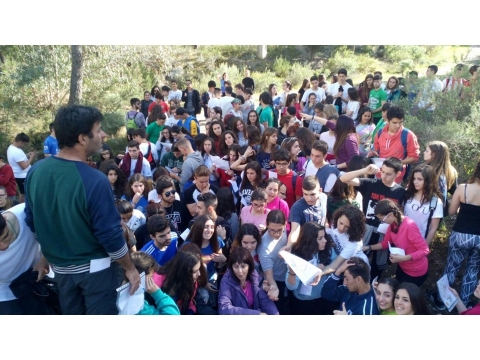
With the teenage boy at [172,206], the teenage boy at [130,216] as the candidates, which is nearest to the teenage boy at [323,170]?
the teenage boy at [172,206]

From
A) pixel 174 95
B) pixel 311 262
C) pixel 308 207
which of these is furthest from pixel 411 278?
pixel 174 95

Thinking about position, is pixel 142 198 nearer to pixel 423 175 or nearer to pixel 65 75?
pixel 423 175

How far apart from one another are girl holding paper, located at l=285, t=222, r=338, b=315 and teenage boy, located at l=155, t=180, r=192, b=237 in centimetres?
147

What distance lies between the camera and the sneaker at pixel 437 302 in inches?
177

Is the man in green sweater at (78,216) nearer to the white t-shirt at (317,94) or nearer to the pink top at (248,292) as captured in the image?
the pink top at (248,292)

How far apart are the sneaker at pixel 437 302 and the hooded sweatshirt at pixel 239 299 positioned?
6.21 feet

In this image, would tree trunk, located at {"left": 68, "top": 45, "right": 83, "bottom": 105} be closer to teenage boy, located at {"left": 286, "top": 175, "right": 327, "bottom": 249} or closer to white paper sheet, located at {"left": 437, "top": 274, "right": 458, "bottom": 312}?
teenage boy, located at {"left": 286, "top": 175, "right": 327, "bottom": 249}

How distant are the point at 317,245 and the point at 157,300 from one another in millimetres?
1568

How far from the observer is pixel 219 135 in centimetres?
729

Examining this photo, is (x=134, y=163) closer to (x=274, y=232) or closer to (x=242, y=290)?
(x=274, y=232)

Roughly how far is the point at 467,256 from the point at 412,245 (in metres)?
0.74

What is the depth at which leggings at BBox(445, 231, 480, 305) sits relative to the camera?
4344mm

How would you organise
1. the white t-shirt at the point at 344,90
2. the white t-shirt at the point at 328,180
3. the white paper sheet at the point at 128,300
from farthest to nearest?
the white t-shirt at the point at 344,90
the white t-shirt at the point at 328,180
the white paper sheet at the point at 128,300

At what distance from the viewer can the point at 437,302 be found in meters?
4.55
